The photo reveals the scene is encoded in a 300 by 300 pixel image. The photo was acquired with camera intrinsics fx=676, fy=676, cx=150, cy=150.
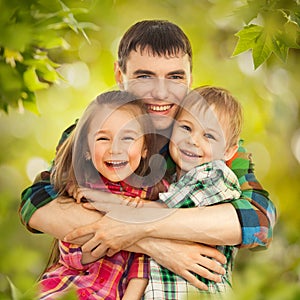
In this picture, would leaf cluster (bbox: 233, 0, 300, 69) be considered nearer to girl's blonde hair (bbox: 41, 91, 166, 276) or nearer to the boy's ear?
girl's blonde hair (bbox: 41, 91, 166, 276)

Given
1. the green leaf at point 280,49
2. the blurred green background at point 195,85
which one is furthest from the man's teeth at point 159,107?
the green leaf at point 280,49

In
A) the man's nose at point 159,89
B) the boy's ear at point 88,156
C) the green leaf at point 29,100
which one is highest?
the man's nose at point 159,89

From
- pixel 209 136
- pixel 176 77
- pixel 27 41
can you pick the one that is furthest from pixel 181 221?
pixel 27 41

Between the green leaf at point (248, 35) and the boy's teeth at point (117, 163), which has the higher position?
the green leaf at point (248, 35)

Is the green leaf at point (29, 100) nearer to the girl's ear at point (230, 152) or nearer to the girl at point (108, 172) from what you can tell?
the girl at point (108, 172)

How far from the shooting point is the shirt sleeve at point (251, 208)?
1151 millimetres

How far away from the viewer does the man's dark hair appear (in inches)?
46.5

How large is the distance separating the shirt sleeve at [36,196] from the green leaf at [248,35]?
0.38 metres

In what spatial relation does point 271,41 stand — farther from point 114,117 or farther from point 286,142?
point 286,142

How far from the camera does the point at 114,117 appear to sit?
112cm

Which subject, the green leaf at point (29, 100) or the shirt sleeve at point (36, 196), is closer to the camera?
the green leaf at point (29, 100)

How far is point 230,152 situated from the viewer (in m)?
1.19

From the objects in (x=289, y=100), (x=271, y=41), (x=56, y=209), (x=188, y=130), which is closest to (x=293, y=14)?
(x=271, y=41)

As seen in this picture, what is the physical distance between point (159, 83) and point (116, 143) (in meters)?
0.14
